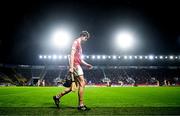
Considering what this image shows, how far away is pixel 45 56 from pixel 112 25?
19.6m

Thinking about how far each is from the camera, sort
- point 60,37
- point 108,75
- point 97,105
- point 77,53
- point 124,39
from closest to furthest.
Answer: point 77,53 → point 97,105 → point 60,37 → point 124,39 → point 108,75

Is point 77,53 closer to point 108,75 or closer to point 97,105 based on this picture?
point 97,105

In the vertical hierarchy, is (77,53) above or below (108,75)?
below

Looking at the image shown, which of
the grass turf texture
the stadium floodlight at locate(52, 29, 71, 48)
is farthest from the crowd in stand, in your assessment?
the grass turf texture

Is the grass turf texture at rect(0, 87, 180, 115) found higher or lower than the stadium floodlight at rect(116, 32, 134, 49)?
lower

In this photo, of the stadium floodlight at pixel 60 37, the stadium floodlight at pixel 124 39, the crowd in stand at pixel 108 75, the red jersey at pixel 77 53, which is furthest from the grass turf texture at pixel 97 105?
the crowd in stand at pixel 108 75

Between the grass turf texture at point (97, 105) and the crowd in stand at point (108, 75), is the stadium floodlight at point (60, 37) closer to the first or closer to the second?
the crowd in stand at point (108, 75)

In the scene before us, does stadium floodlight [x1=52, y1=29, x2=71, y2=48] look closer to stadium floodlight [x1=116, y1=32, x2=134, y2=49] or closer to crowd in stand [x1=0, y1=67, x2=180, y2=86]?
crowd in stand [x1=0, y1=67, x2=180, y2=86]

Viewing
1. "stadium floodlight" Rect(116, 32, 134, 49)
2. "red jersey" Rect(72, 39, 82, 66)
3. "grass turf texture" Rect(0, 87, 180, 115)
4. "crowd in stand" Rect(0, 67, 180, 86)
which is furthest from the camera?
"crowd in stand" Rect(0, 67, 180, 86)

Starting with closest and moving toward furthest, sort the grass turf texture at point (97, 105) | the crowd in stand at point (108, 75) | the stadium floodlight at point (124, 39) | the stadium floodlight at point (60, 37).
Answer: the grass turf texture at point (97, 105) → the stadium floodlight at point (60, 37) → the stadium floodlight at point (124, 39) → the crowd in stand at point (108, 75)

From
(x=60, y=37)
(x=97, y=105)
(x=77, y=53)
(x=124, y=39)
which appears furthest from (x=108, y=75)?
(x=77, y=53)

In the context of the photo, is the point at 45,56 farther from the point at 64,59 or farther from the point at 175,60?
the point at 175,60

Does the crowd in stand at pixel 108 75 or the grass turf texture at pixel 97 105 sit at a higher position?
the crowd in stand at pixel 108 75

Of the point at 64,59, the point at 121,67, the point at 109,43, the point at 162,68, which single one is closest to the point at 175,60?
the point at 162,68
